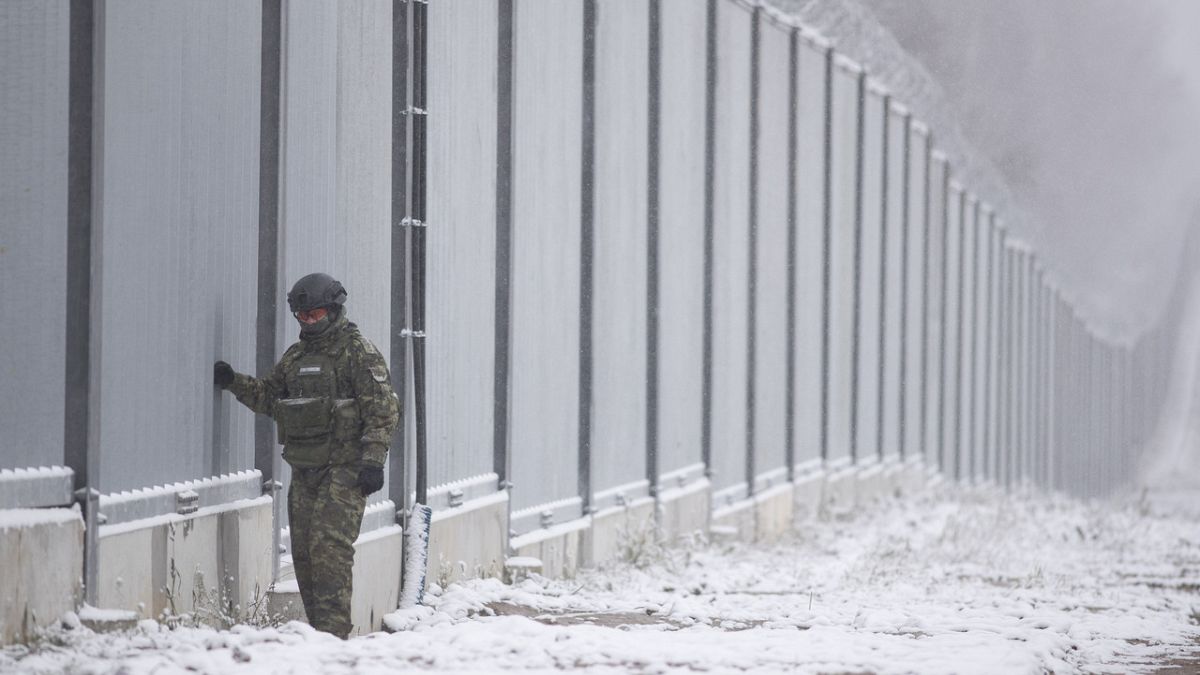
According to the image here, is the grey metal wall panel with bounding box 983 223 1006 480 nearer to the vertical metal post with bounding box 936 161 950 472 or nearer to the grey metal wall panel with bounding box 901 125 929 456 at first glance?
the vertical metal post with bounding box 936 161 950 472

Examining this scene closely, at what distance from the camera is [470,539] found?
12461 millimetres

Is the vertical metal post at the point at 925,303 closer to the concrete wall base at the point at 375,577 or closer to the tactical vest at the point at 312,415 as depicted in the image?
the concrete wall base at the point at 375,577

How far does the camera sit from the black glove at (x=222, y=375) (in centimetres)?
932

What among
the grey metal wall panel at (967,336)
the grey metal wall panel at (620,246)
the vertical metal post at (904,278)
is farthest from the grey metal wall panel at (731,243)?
the grey metal wall panel at (967,336)

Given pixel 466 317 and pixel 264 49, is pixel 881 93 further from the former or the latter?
pixel 264 49

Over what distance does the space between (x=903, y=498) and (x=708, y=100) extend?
11.9 metres

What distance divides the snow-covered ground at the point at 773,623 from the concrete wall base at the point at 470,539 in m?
0.20

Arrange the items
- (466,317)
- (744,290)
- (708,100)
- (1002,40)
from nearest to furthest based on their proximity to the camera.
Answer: (466,317)
(708,100)
(744,290)
(1002,40)

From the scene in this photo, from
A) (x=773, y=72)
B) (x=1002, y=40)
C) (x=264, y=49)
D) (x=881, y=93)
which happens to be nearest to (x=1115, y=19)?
(x=1002, y=40)

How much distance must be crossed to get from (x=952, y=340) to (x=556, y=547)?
2426cm

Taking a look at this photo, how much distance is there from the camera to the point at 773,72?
74.0 feet

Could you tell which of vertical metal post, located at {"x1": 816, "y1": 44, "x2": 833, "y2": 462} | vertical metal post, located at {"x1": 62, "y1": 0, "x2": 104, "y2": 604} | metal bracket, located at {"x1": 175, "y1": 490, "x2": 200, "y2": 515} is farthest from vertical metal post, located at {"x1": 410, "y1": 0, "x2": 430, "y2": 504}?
vertical metal post, located at {"x1": 816, "y1": 44, "x2": 833, "y2": 462}

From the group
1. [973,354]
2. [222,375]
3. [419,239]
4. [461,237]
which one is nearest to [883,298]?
[973,354]

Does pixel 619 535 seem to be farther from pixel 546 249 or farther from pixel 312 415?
pixel 312 415
